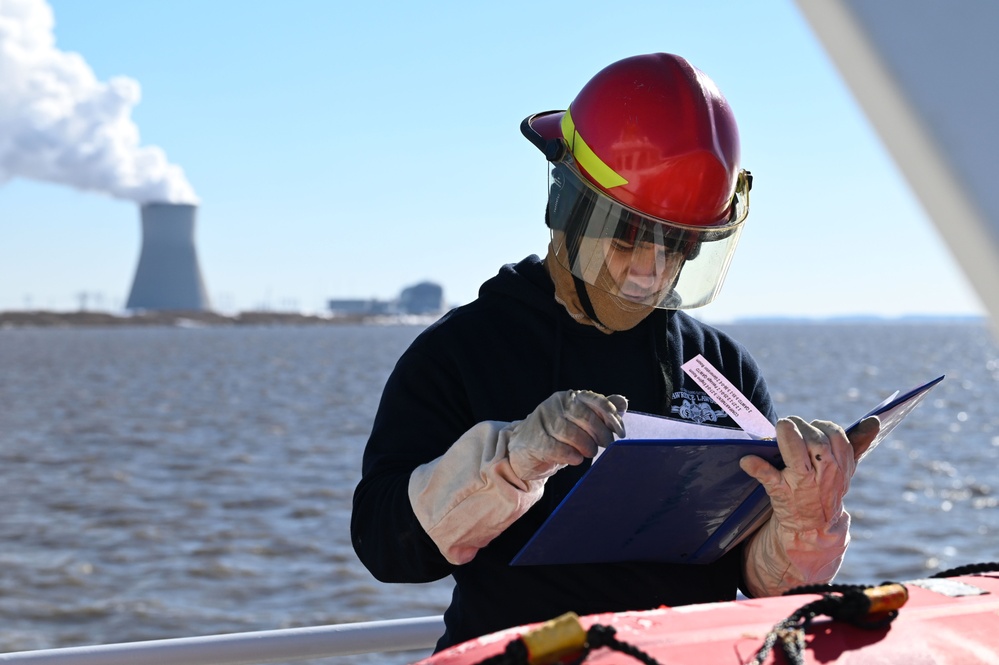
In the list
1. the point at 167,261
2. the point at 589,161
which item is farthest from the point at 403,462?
the point at 167,261

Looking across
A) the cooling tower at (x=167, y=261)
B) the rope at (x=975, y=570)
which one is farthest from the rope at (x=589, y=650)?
the cooling tower at (x=167, y=261)

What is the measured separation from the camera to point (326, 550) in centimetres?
943

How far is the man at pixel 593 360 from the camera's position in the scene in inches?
58.9

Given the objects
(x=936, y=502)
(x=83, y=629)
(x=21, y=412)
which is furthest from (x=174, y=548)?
(x=21, y=412)

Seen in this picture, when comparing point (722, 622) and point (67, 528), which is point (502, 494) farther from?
point (67, 528)

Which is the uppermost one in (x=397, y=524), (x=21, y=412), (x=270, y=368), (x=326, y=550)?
(x=397, y=524)

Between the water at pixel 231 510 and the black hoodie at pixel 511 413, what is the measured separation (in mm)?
5023

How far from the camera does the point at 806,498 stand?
140 cm

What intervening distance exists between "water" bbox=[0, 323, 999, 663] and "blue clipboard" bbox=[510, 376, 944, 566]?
16.8 ft

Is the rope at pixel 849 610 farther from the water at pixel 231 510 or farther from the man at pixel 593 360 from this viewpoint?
the water at pixel 231 510

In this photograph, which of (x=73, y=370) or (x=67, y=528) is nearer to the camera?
(x=67, y=528)

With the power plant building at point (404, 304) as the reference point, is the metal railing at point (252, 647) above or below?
above

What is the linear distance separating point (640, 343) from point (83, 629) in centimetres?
679

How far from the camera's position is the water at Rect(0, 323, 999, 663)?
792 centimetres
